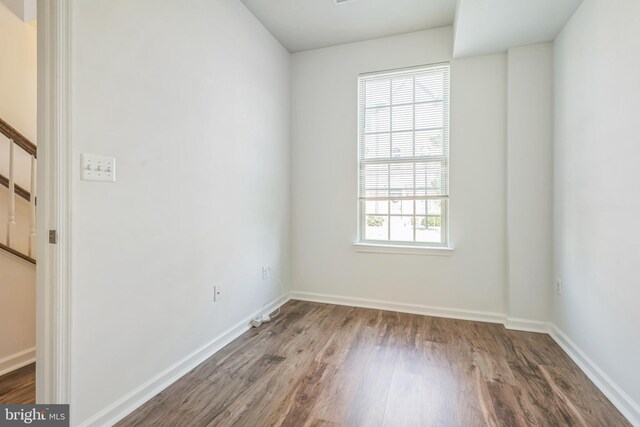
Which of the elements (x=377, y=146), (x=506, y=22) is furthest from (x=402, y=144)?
(x=506, y=22)

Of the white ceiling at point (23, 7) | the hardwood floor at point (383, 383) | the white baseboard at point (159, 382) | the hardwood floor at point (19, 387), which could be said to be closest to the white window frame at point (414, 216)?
the hardwood floor at point (383, 383)

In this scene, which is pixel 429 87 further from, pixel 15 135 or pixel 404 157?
pixel 15 135

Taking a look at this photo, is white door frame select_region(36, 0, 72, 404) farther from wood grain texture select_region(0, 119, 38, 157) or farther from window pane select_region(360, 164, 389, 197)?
window pane select_region(360, 164, 389, 197)

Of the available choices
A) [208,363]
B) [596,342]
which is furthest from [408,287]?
[208,363]

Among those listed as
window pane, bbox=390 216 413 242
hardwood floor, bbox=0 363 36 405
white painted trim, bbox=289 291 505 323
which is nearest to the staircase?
hardwood floor, bbox=0 363 36 405

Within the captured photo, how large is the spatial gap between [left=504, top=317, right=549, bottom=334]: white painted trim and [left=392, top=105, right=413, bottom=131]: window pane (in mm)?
2134

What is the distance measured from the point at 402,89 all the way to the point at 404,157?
737 mm

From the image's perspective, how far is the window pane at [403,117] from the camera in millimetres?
3193

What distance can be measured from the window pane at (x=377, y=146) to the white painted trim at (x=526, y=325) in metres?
2.02

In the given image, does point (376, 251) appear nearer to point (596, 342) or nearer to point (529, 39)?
point (596, 342)

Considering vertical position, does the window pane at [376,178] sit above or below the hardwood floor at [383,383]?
above

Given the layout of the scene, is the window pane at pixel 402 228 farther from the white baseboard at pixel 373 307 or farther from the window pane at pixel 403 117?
the window pane at pixel 403 117

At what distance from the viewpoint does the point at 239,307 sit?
2639 mm

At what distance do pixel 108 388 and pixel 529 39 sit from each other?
3982mm
